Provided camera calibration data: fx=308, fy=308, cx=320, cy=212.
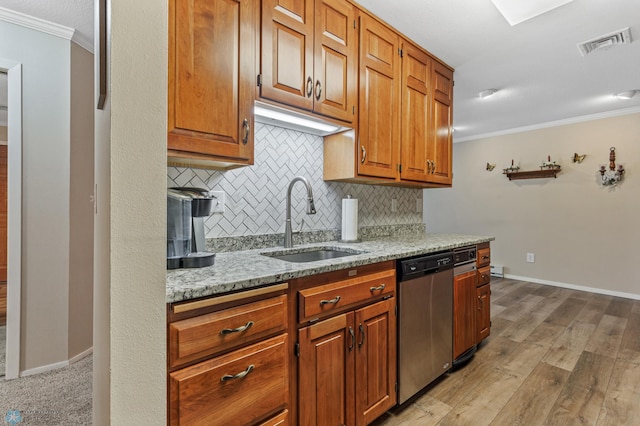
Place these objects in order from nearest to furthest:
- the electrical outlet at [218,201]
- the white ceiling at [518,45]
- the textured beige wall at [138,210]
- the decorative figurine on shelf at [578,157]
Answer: the textured beige wall at [138,210], the electrical outlet at [218,201], the white ceiling at [518,45], the decorative figurine on shelf at [578,157]

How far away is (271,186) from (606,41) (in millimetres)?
2566

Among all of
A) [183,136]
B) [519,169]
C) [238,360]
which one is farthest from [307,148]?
[519,169]

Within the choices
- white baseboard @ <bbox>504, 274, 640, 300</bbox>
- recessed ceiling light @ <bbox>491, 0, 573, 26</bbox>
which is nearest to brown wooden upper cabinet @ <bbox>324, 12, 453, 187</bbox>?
recessed ceiling light @ <bbox>491, 0, 573, 26</bbox>

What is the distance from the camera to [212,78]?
1.28 meters

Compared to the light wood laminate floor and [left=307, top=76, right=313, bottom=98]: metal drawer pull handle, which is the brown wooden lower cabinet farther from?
[left=307, top=76, right=313, bottom=98]: metal drawer pull handle

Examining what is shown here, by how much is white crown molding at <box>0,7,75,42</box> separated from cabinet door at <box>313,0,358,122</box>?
1.81 meters

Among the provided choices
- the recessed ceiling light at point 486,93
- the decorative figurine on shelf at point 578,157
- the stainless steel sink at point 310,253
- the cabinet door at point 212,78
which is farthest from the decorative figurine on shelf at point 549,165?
the cabinet door at point 212,78

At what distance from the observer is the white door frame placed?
202 centimetres

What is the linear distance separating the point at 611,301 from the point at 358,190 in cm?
362

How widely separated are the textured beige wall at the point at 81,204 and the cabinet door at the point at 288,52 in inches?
67.0

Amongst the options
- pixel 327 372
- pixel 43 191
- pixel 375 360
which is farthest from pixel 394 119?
pixel 43 191

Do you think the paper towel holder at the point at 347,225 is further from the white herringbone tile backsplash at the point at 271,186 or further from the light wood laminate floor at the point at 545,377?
the light wood laminate floor at the point at 545,377

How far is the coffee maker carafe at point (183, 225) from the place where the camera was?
120 centimetres

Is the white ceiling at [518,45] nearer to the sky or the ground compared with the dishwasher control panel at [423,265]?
nearer to the sky
